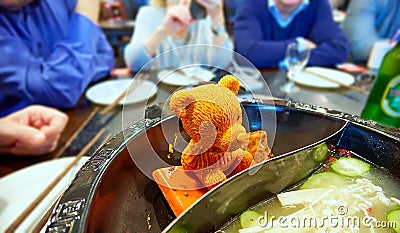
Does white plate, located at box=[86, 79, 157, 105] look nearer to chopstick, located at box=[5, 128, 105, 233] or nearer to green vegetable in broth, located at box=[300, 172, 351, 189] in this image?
chopstick, located at box=[5, 128, 105, 233]

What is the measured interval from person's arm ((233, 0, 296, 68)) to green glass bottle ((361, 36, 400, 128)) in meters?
0.81

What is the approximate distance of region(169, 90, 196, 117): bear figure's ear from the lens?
0.40 metres

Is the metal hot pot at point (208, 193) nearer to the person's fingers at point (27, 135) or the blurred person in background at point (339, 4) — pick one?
the person's fingers at point (27, 135)

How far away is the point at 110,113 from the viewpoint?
3.74ft

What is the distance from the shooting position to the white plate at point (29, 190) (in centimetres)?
63

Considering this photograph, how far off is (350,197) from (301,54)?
1102 mm

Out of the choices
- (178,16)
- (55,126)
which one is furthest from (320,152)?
(178,16)

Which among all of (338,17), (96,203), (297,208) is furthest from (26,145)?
(338,17)

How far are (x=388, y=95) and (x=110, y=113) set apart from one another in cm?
98

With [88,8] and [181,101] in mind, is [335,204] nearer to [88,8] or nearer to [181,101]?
[181,101]

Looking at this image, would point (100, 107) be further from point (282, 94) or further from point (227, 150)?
point (227, 150)

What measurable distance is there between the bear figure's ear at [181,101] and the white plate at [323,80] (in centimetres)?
112

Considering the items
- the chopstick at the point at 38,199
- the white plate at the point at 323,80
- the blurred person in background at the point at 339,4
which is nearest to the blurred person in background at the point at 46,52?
the chopstick at the point at 38,199

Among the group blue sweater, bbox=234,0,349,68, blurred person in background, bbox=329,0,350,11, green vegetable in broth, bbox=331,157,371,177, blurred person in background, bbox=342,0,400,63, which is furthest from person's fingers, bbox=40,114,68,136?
blurred person in background, bbox=329,0,350,11
